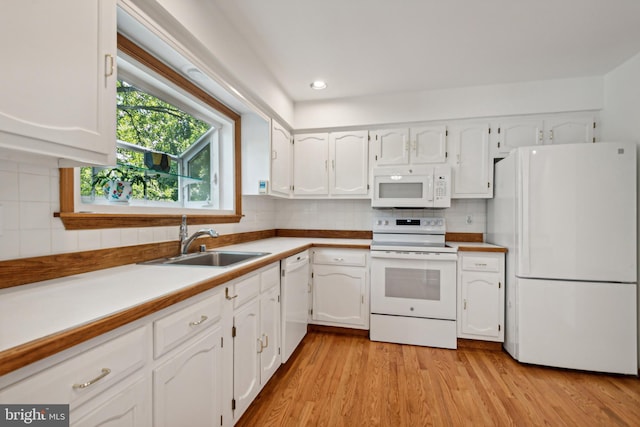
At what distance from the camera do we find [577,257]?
82.3 inches

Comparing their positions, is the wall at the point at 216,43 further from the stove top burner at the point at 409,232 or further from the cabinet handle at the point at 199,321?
the stove top burner at the point at 409,232

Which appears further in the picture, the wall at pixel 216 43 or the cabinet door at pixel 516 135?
the cabinet door at pixel 516 135

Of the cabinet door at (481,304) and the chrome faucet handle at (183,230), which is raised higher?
the chrome faucet handle at (183,230)

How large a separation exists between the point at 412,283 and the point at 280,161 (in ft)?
5.53

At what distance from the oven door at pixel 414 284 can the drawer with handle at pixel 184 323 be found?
170cm

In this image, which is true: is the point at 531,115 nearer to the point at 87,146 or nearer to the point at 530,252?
the point at 530,252

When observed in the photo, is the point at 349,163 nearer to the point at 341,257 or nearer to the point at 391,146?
the point at 391,146

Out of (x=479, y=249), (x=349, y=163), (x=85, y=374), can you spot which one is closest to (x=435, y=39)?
(x=349, y=163)

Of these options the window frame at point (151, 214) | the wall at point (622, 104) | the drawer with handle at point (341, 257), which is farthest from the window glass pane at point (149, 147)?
the wall at point (622, 104)

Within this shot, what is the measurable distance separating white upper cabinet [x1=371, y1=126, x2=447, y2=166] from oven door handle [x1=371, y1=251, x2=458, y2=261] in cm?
93

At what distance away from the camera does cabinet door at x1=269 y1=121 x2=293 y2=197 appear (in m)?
2.65

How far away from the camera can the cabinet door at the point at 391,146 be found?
2.89 meters

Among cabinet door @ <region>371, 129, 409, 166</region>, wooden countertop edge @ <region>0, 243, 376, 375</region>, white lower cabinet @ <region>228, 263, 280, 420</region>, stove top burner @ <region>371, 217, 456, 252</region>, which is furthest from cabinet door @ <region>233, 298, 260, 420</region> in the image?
cabinet door @ <region>371, 129, 409, 166</region>

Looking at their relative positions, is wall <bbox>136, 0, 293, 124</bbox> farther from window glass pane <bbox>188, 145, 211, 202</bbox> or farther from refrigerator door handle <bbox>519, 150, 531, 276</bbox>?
refrigerator door handle <bbox>519, 150, 531, 276</bbox>
